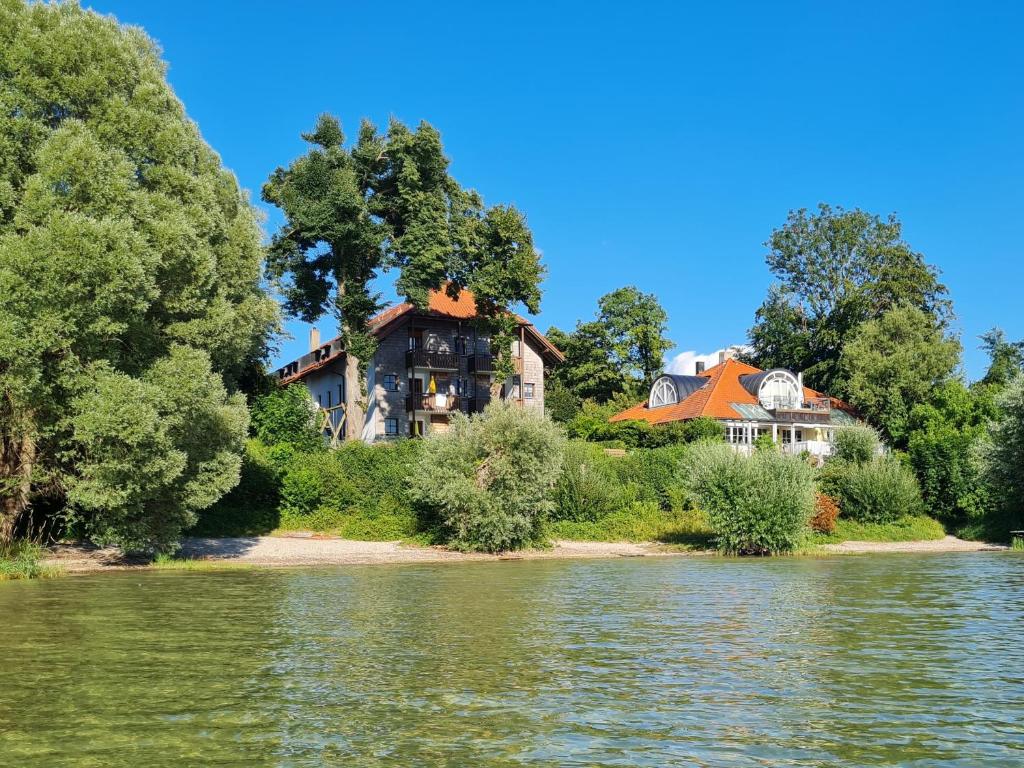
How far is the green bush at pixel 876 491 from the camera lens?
1800 inches

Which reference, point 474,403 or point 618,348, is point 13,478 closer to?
point 474,403

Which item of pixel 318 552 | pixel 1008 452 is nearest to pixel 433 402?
pixel 318 552

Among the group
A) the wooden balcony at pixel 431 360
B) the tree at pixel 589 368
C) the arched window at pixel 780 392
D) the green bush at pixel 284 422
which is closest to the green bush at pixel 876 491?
the arched window at pixel 780 392

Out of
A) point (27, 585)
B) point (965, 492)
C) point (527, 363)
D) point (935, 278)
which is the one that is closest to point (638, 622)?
point (27, 585)

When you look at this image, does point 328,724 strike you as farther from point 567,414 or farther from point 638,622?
point 567,414

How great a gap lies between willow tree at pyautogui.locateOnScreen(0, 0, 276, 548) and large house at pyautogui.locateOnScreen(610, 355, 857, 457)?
128 feet

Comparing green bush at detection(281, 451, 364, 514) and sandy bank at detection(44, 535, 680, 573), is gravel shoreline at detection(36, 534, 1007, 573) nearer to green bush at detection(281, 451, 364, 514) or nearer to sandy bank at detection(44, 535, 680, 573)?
sandy bank at detection(44, 535, 680, 573)

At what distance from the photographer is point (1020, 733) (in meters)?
8.79

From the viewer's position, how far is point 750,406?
2598 inches

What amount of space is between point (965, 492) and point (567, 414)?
103ft

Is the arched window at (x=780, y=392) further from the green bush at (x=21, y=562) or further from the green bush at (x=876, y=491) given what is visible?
the green bush at (x=21, y=562)

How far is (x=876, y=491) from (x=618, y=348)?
3422cm

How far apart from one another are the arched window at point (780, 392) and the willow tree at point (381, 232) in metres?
20.5

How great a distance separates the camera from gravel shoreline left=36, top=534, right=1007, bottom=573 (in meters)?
30.2
